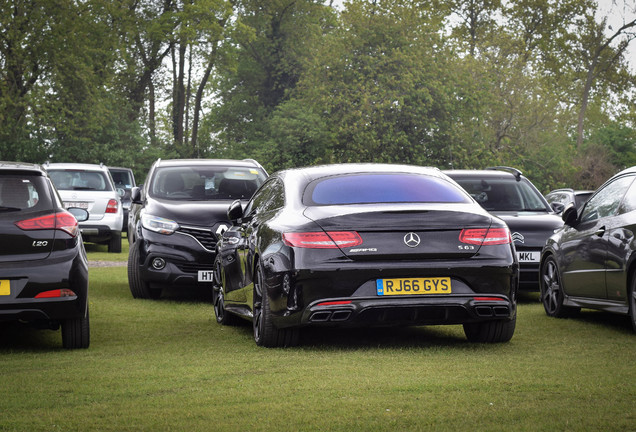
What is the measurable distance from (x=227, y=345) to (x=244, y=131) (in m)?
53.8

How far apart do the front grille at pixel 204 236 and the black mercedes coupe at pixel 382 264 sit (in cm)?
442

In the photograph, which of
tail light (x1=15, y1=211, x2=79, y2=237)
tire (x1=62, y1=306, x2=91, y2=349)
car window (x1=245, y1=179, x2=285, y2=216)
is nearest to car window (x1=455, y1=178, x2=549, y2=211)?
car window (x1=245, y1=179, x2=285, y2=216)

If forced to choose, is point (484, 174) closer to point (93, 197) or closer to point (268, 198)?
point (268, 198)

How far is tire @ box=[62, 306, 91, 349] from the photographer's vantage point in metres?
8.38

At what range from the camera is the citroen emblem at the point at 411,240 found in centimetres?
781

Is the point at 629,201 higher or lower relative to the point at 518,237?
higher

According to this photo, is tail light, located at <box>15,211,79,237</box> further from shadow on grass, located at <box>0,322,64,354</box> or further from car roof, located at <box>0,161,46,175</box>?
shadow on grass, located at <box>0,322,64,354</box>

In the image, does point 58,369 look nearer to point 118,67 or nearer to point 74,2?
point 74,2

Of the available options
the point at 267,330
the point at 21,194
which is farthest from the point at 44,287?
the point at 267,330

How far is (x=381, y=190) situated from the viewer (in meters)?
8.44

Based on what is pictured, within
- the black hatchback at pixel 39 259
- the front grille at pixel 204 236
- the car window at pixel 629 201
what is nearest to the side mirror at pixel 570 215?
the car window at pixel 629 201

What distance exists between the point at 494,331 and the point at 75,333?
3466mm

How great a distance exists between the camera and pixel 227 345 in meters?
8.83

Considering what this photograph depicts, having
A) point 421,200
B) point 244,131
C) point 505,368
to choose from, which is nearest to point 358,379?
point 505,368
